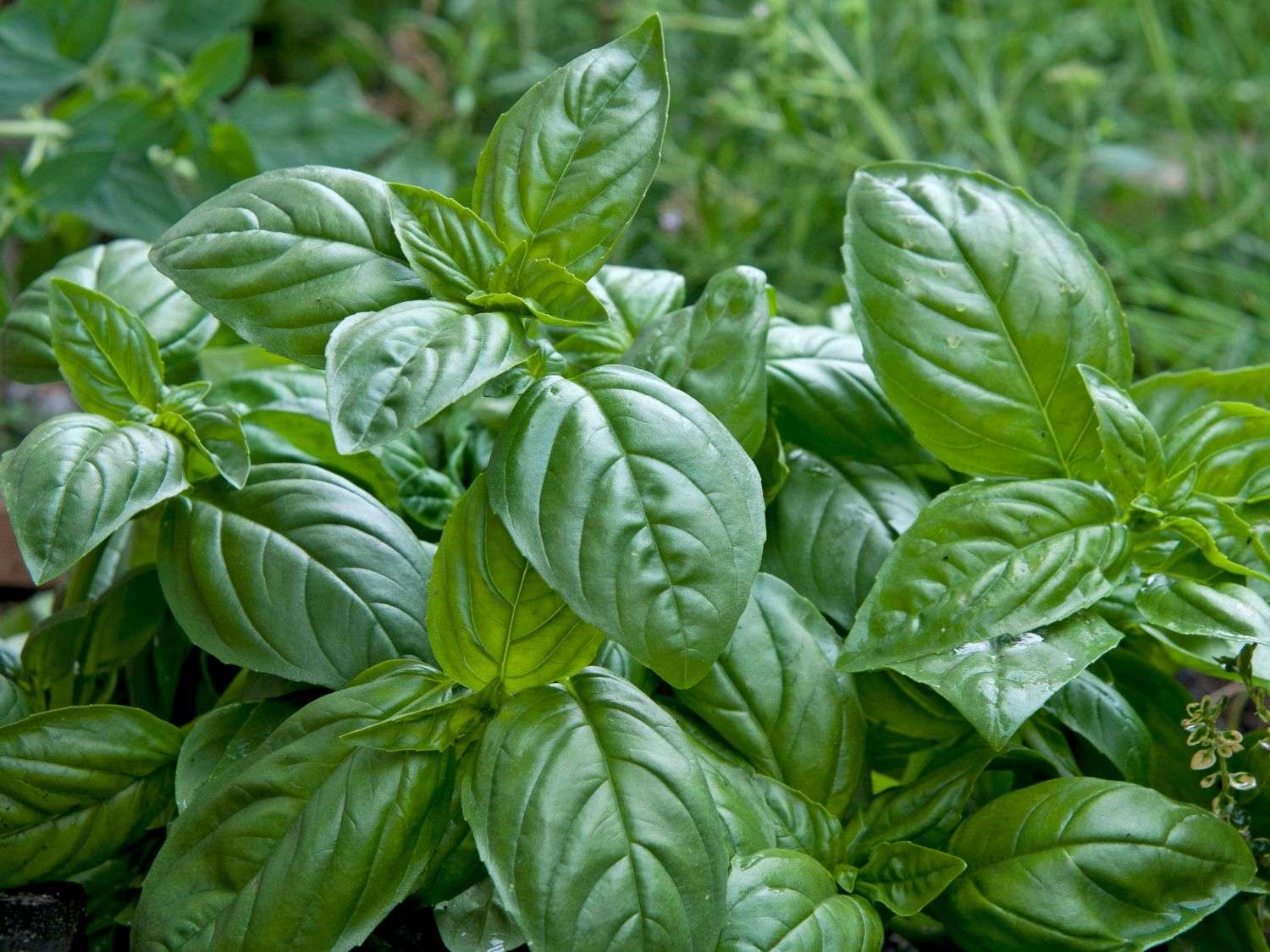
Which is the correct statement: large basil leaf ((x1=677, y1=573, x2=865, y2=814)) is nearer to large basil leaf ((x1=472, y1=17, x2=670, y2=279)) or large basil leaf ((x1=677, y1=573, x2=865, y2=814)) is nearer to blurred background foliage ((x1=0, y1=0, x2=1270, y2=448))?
large basil leaf ((x1=472, y1=17, x2=670, y2=279))

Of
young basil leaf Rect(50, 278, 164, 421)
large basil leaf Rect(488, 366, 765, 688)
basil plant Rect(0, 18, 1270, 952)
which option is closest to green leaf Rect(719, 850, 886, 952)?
basil plant Rect(0, 18, 1270, 952)

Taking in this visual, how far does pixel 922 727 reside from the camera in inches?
23.6

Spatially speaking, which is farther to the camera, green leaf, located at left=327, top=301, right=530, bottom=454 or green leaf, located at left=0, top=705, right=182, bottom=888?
green leaf, located at left=0, top=705, right=182, bottom=888

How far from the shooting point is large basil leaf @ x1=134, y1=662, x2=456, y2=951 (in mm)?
481

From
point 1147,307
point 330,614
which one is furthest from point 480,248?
point 1147,307

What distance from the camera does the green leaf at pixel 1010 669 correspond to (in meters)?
0.49

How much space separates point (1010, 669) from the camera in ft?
1.69

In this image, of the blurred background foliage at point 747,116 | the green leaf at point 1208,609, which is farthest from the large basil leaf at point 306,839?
the blurred background foliage at point 747,116

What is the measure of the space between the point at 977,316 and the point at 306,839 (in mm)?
394

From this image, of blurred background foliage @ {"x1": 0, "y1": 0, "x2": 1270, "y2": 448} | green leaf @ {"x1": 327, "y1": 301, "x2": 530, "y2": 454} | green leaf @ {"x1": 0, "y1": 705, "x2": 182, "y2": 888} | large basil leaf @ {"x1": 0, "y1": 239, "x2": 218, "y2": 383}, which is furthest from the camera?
blurred background foliage @ {"x1": 0, "y1": 0, "x2": 1270, "y2": 448}

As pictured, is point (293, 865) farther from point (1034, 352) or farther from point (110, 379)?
point (1034, 352)

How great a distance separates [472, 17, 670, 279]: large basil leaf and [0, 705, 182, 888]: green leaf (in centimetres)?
29

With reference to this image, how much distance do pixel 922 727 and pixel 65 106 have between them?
107 centimetres

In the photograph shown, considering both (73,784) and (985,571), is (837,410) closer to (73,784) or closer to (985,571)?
(985,571)
